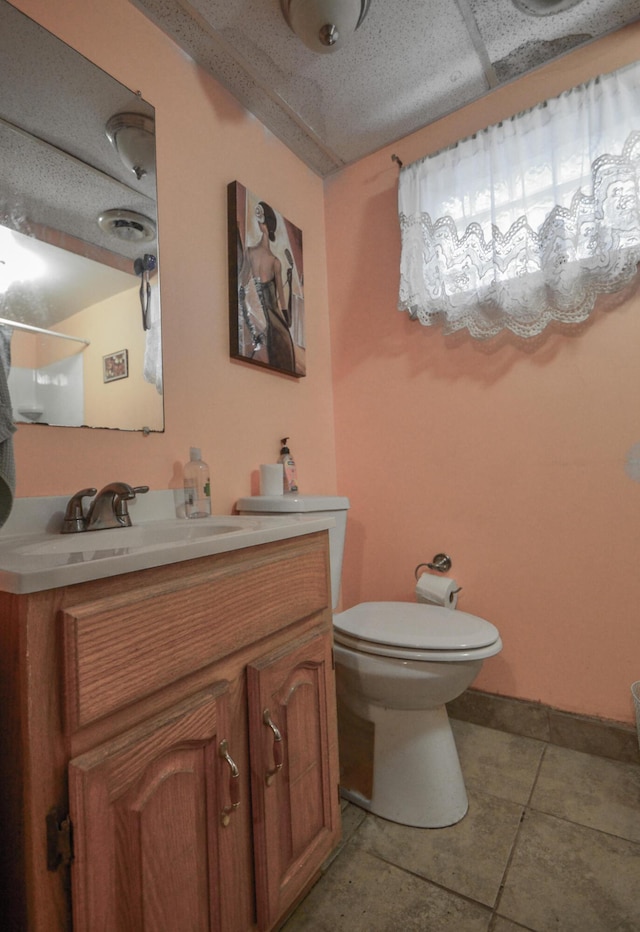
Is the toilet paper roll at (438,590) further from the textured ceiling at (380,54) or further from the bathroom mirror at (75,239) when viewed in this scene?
the textured ceiling at (380,54)

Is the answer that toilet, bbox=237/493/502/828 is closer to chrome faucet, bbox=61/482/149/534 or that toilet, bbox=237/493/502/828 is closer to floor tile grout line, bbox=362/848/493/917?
floor tile grout line, bbox=362/848/493/917

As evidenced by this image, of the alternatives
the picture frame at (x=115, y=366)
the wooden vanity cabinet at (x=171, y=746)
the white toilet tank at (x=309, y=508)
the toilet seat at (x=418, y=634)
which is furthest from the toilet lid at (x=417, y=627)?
the picture frame at (x=115, y=366)

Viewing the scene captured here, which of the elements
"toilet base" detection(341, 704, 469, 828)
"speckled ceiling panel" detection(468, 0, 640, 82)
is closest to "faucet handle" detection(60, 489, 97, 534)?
"toilet base" detection(341, 704, 469, 828)

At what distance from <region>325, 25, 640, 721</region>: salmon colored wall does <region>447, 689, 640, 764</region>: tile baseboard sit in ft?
0.10

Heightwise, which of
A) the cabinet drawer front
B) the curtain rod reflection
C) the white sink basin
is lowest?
the cabinet drawer front

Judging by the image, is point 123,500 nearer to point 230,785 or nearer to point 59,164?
point 230,785

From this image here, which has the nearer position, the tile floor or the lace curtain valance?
the tile floor

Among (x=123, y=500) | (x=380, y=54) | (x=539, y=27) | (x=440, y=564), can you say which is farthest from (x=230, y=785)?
(x=539, y=27)

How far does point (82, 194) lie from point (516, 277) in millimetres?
1227

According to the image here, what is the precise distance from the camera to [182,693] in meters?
0.65

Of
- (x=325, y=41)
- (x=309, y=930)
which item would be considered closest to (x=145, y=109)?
(x=325, y=41)

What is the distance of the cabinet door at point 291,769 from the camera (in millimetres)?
755

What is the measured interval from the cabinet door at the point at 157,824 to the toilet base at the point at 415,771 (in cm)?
57

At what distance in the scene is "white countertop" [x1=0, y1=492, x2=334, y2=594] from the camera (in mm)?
506
